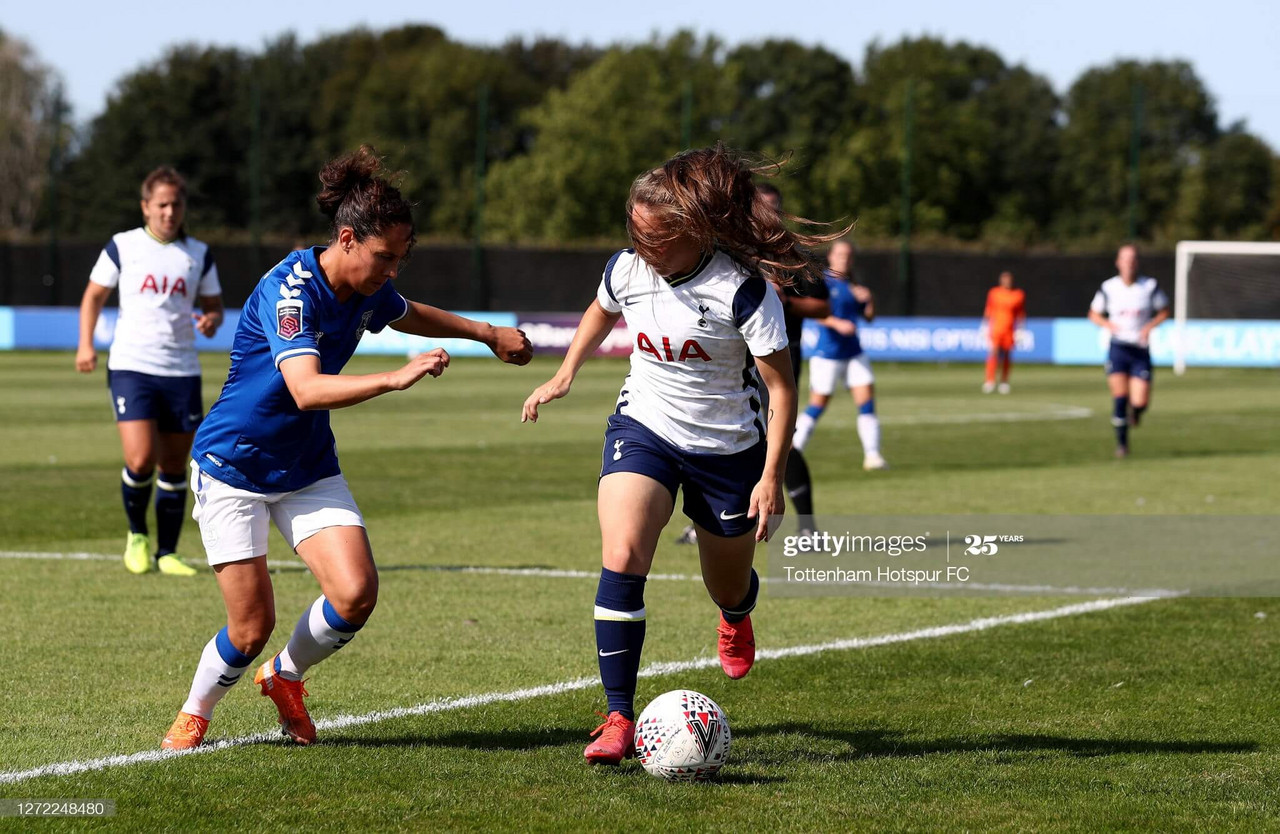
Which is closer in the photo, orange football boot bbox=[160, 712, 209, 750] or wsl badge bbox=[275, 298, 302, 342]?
wsl badge bbox=[275, 298, 302, 342]

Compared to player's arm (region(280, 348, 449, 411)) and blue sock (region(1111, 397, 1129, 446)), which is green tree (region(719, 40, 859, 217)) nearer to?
blue sock (region(1111, 397, 1129, 446))

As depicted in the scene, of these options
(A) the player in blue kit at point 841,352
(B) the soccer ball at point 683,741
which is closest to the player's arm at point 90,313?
(B) the soccer ball at point 683,741

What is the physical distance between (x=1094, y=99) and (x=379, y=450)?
202 ft

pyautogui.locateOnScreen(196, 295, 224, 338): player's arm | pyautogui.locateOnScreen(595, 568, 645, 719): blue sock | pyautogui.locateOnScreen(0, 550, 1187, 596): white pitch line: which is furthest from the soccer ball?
pyautogui.locateOnScreen(196, 295, 224, 338): player's arm

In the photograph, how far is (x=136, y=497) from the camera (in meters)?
9.39

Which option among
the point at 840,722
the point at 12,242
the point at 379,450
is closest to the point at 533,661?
the point at 840,722

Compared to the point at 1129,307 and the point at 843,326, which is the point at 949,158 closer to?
the point at 1129,307

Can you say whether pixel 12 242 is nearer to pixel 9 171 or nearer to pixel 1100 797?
pixel 9 171

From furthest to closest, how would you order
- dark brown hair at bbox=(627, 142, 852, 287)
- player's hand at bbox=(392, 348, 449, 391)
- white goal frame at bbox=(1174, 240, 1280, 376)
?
white goal frame at bbox=(1174, 240, 1280, 376) < dark brown hair at bbox=(627, 142, 852, 287) < player's hand at bbox=(392, 348, 449, 391)

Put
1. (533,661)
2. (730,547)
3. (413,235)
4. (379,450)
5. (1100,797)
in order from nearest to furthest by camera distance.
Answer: (1100,797) < (413,235) < (730,547) < (533,661) < (379,450)

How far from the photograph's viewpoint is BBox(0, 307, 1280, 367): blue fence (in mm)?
35875

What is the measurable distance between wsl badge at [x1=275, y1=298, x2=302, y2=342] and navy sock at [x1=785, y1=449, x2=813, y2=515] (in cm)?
560

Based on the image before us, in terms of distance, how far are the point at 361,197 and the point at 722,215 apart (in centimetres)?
109

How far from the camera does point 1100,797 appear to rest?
16.0 feet
